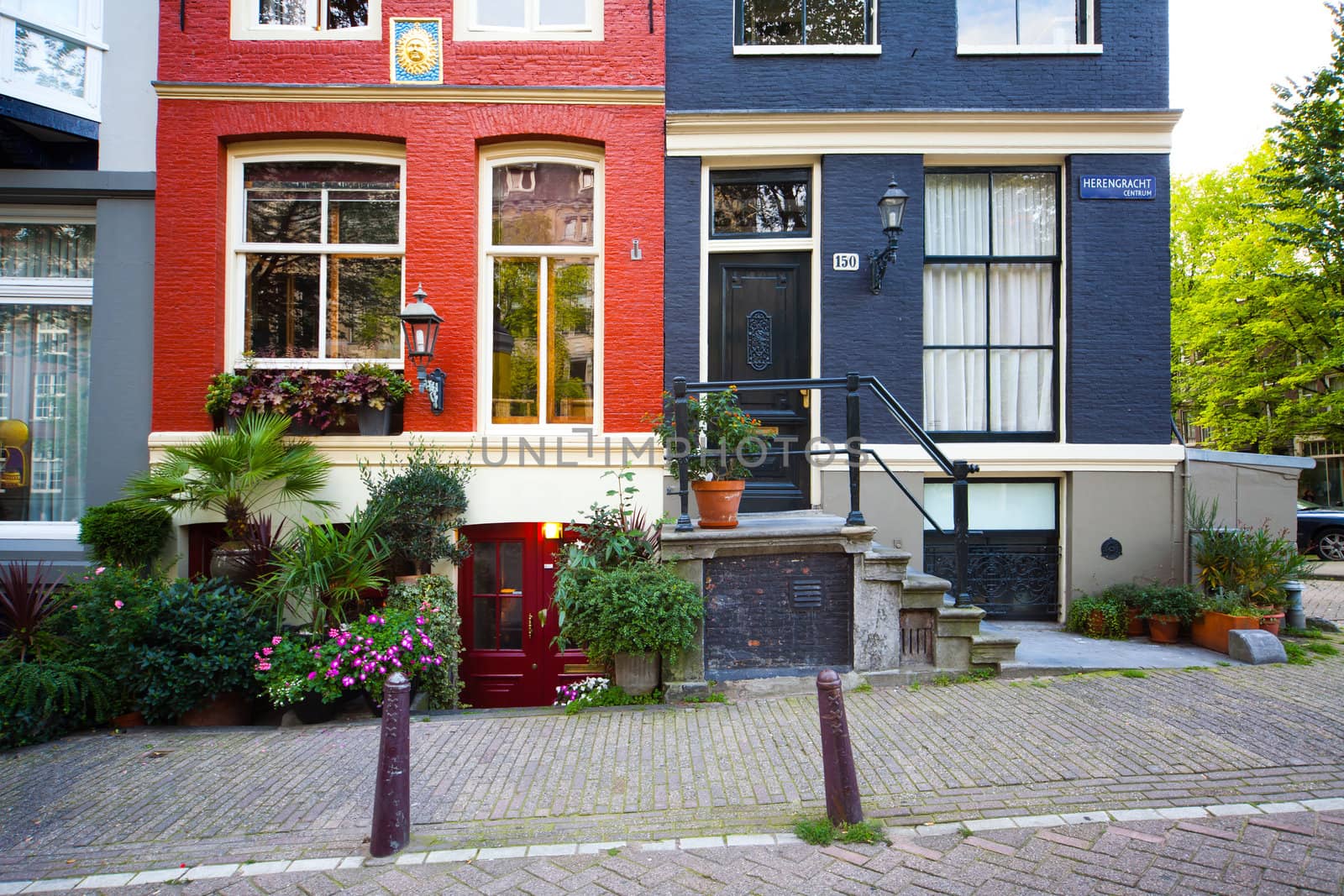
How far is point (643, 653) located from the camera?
18.6 feet

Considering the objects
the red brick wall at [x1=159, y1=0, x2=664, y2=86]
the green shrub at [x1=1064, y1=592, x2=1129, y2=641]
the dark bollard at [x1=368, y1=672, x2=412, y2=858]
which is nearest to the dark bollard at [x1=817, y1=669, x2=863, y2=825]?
the dark bollard at [x1=368, y1=672, x2=412, y2=858]

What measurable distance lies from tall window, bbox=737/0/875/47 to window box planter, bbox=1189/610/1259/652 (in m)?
6.55

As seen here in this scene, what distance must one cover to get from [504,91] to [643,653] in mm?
5615

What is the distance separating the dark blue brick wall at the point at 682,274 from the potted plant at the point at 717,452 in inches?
54.4

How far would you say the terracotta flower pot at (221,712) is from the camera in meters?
5.63

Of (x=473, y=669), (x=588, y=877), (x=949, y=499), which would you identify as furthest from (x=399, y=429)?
(x=949, y=499)

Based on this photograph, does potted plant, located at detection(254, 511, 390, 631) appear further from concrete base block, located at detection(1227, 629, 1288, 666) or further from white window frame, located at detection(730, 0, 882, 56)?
concrete base block, located at detection(1227, 629, 1288, 666)

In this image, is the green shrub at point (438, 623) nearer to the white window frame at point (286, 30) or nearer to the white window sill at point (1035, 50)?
the white window frame at point (286, 30)

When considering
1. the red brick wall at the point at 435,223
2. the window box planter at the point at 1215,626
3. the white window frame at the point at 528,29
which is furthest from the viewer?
the white window frame at the point at 528,29

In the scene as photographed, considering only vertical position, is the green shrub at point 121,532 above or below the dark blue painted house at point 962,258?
below

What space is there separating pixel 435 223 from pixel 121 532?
4005 mm

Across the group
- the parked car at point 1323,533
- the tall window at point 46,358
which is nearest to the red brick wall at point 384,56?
the tall window at point 46,358

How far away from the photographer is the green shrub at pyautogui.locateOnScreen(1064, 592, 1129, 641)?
6.84m

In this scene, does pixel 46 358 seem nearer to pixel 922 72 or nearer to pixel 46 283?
pixel 46 283
